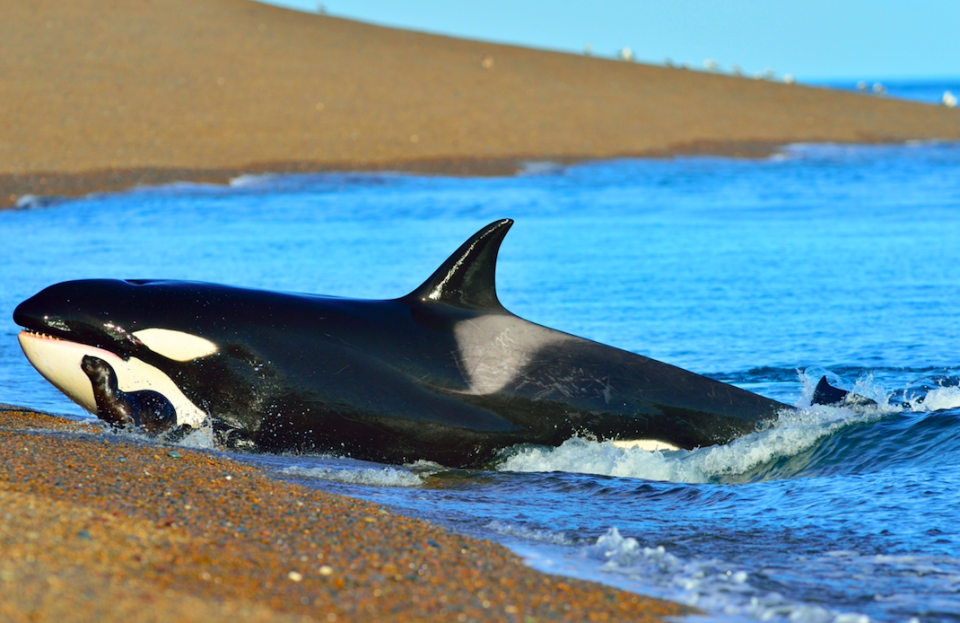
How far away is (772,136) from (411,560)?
115 feet

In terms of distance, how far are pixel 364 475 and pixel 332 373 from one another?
2.70ft

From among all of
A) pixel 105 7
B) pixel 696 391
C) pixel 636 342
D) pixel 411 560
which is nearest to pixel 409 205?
pixel 636 342

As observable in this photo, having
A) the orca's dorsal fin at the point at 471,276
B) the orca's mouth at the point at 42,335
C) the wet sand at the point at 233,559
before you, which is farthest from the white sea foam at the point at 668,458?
the orca's mouth at the point at 42,335

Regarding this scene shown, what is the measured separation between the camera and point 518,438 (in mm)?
7027

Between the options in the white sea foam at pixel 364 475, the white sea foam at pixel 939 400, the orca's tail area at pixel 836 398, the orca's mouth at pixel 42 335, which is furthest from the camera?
the white sea foam at pixel 939 400

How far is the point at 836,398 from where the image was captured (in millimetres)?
7898

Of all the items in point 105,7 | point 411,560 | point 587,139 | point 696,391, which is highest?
point 105,7

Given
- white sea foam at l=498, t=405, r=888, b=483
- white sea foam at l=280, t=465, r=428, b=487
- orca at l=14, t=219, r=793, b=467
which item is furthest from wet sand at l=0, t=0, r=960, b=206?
white sea foam at l=498, t=405, r=888, b=483

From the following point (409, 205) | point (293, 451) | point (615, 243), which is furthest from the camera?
point (409, 205)

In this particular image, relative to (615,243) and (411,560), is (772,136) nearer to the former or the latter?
(615,243)

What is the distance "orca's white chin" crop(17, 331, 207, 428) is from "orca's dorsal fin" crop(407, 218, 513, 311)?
1.65 m

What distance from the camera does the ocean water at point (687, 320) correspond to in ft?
16.7

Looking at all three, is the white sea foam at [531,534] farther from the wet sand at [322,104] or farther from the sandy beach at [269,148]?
the wet sand at [322,104]

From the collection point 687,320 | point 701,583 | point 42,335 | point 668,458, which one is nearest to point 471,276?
point 668,458
